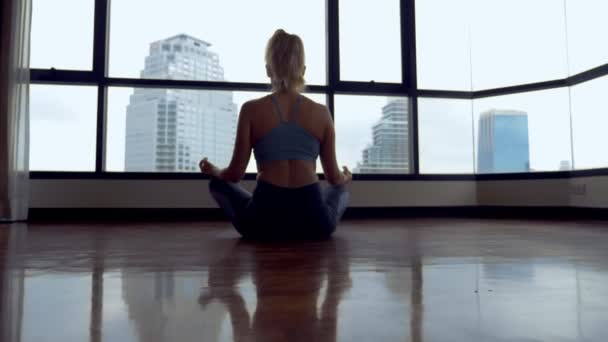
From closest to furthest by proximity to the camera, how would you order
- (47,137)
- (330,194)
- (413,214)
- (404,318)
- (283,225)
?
1. (404,318)
2. (283,225)
3. (330,194)
4. (47,137)
5. (413,214)

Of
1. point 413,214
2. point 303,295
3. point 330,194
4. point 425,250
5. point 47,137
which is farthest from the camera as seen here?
point 413,214

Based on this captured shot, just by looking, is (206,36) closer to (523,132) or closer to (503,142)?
(503,142)

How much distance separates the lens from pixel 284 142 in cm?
168

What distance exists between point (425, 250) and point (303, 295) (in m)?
0.88

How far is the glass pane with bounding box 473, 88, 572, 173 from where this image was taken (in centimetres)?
374

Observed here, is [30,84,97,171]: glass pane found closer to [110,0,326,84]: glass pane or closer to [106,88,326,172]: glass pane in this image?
[106,88,326,172]: glass pane

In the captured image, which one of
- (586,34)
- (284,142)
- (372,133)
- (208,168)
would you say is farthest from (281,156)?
(586,34)

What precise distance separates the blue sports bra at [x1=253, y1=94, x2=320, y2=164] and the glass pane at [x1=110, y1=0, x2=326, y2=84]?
2333mm

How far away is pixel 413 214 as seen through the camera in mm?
3928

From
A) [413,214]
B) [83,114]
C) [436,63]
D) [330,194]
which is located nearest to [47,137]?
[83,114]

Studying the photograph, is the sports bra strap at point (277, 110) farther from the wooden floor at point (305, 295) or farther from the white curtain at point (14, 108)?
the white curtain at point (14, 108)

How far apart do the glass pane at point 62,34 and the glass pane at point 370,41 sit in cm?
242

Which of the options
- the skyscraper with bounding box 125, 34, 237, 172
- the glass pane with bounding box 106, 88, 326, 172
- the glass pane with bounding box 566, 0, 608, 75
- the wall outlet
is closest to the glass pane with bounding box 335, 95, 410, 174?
the glass pane with bounding box 106, 88, 326, 172

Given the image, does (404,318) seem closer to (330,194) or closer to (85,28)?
Result: (330,194)
